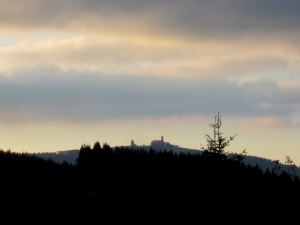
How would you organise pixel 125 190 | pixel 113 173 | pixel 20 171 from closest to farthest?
pixel 20 171
pixel 125 190
pixel 113 173

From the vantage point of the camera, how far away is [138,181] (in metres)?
90.4

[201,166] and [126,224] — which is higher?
[201,166]

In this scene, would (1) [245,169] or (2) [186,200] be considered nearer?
(2) [186,200]

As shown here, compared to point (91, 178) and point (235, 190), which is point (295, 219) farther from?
point (91, 178)

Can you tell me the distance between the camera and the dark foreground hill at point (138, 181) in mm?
75000

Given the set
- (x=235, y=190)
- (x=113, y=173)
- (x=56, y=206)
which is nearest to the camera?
(x=56, y=206)

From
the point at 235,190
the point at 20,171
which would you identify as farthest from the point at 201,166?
the point at 20,171

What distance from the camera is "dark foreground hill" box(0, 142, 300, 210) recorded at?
75.0 m

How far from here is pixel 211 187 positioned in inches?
3735

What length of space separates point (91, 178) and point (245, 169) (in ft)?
84.6

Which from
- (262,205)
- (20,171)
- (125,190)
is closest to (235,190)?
(262,205)

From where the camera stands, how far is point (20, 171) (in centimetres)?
7844

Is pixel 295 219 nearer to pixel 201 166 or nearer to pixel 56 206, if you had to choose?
pixel 201 166

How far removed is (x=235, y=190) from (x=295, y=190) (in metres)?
12.4
